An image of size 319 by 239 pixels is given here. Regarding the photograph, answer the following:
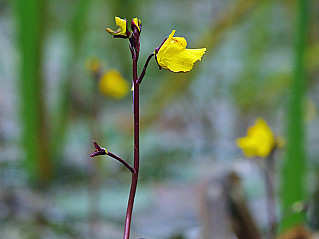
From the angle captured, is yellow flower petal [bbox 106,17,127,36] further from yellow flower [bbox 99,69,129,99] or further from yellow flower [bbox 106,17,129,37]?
yellow flower [bbox 99,69,129,99]

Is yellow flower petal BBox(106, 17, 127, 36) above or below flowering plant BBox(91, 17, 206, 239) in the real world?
above

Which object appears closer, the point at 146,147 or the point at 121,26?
the point at 121,26

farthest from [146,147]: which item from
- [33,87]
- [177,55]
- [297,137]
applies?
[177,55]

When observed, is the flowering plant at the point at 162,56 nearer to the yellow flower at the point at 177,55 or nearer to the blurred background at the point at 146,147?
the yellow flower at the point at 177,55

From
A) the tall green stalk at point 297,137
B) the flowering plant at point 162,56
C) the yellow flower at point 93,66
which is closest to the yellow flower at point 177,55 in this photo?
the flowering plant at point 162,56

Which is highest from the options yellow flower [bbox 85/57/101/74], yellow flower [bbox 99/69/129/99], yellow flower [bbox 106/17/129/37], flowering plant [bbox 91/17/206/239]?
yellow flower [bbox 85/57/101/74]

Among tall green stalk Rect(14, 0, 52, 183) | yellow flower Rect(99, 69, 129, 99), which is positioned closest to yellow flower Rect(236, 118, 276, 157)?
yellow flower Rect(99, 69, 129, 99)

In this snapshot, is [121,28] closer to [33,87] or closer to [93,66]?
[93,66]
